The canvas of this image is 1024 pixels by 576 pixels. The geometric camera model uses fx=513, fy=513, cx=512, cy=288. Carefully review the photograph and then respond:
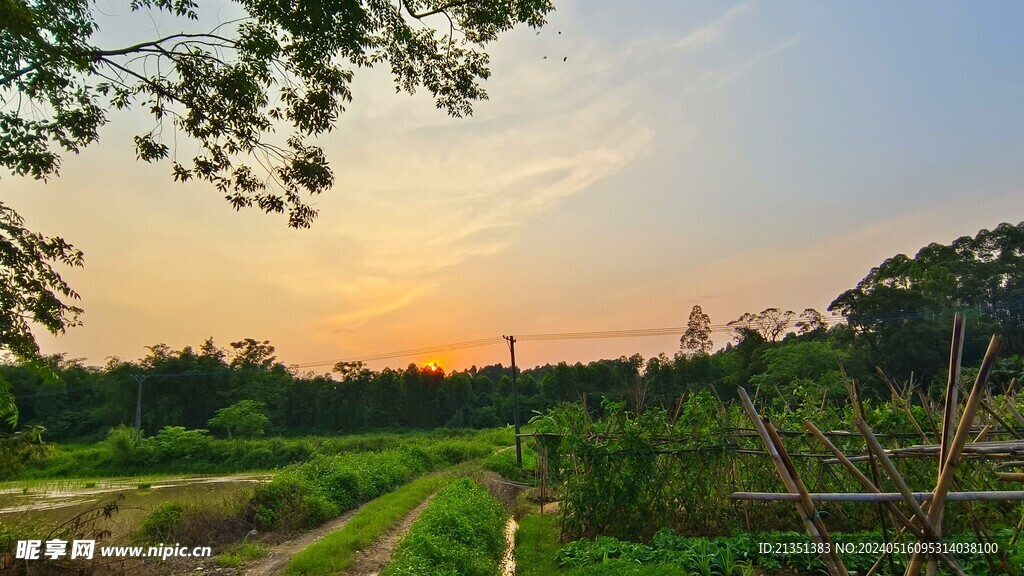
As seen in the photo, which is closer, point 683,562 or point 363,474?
point 683,562

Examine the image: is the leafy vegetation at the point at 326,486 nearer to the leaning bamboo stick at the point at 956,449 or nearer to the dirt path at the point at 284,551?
the dirt path at the point at 284,551

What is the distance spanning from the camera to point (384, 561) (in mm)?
9008

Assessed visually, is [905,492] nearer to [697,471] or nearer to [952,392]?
[952,392]

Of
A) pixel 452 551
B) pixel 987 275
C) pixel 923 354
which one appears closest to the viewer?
pixel 452 551

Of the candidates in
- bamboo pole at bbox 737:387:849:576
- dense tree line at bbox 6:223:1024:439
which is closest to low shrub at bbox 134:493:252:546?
bamboo pole at bbox 737:387:849:576

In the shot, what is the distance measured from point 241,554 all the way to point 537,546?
18.7 feet

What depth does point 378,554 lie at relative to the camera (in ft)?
31.0

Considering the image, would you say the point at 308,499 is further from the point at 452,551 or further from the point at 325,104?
the point at 325,104

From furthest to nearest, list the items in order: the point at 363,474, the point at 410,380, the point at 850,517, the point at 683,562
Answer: the point at 410,380 → the point at 363,474 → the point at 850,517 → the point at 683,562

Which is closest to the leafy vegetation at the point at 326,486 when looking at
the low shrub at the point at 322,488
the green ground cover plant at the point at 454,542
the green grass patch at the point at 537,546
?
the low shrub at the point at 322,488

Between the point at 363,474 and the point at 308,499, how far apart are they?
4322mm

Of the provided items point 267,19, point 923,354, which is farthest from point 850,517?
point 923,354

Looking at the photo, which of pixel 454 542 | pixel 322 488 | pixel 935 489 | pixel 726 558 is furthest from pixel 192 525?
pixel 935 489

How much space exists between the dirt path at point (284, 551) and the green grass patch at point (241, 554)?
0.16 m
